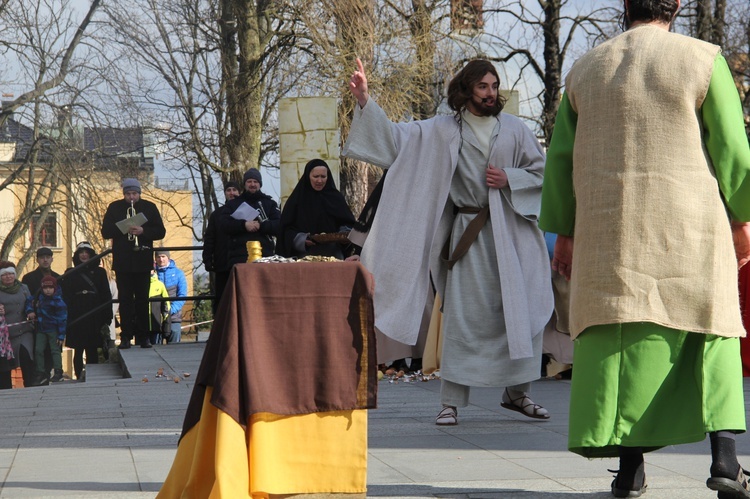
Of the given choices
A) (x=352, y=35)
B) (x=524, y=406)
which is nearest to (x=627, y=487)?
(x=524, y=406)

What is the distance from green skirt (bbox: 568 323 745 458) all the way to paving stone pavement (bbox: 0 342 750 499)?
8cm

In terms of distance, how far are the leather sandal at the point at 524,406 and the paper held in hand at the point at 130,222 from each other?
23.6 ft

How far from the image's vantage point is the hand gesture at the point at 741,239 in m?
4.59

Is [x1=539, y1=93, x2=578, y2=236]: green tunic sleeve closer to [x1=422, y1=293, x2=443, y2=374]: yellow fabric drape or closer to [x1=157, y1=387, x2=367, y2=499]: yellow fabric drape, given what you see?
[x1=157, y1=387, x2=367, y2=499]: yellow fabric drape

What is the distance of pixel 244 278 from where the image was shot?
447 centimetres

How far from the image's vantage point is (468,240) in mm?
7000

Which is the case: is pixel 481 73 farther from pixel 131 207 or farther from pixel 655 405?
pixel 131 207

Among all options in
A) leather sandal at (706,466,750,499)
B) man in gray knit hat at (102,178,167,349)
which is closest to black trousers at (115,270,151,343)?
man in gray knit hat at (102,178,167,349)

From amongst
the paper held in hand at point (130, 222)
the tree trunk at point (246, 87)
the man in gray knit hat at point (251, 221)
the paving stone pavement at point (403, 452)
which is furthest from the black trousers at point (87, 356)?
the tree trunk at point (246, 87)

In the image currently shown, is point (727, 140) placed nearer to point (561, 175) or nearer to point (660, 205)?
point (660, 205)

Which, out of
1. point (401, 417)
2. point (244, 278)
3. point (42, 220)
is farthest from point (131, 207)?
point (42, 220)

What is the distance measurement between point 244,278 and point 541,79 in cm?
1773

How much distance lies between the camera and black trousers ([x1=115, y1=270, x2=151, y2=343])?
13.8 meters

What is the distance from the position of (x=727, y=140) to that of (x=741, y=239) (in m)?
0.42
